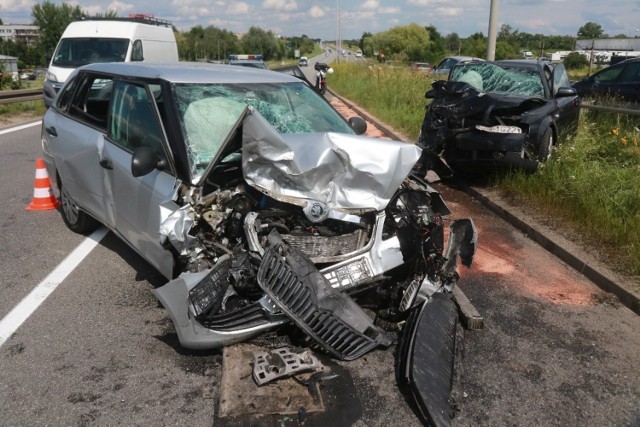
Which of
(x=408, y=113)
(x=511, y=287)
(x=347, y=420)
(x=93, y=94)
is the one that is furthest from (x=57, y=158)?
(x=408, y=113)

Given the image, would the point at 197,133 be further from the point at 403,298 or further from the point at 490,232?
the point at 490,232

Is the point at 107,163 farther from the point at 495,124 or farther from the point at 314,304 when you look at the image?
the point at 495,124

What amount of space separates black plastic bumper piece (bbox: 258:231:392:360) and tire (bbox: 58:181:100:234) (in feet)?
10.0

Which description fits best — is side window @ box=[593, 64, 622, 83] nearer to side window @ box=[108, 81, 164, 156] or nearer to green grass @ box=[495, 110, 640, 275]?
green grass @ box=[495, 110, 640, 275]

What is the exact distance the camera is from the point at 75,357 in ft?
11.5

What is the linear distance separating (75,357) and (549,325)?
11.0 ft

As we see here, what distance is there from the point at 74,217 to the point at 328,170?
336cm

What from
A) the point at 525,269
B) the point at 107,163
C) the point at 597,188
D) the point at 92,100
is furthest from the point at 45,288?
the point at 597,188

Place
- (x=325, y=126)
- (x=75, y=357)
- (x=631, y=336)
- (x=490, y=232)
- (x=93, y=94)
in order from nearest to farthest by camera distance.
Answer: (x=75, y=357) < (x=631, y=336) < (x=325, y=126) < (x=93, y=94) < (x=490, y=232)

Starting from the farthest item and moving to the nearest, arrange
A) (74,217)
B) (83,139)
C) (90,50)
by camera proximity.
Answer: (90,50) → (74,217) → (83,139)

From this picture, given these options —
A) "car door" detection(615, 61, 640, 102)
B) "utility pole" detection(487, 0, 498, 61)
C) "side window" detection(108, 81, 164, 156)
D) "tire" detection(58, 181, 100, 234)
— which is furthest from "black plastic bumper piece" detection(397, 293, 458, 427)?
"car door" detection(615, 61, 640, 102)

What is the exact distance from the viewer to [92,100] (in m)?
5.22

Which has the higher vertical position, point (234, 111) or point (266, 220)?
point (234, 111)

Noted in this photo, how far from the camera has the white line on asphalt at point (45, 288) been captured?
12.8ft
